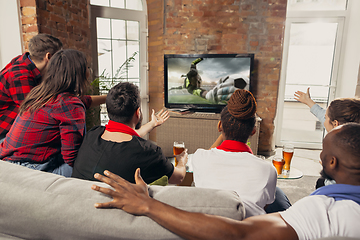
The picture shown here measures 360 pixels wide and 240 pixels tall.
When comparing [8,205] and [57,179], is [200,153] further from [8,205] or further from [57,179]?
[8,205]

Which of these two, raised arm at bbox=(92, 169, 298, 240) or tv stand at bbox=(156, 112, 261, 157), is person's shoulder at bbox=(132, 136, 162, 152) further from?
tv stand at bbox=(156, 112, 261, 157)

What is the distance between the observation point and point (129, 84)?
1.28 metres

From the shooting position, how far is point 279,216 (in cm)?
68

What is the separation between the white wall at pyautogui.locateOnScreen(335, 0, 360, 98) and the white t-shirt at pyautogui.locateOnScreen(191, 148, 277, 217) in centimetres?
311

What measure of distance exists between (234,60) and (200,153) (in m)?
2.51

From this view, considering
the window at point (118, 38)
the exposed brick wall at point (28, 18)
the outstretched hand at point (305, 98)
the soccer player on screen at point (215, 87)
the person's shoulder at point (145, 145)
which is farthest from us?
the window at point (118, 38)

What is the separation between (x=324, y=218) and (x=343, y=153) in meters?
0.23

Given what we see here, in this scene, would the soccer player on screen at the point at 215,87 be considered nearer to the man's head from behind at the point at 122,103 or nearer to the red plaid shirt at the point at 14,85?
the red plaid shirt at the point at 14,85

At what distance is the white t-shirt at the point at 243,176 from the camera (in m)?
0.98

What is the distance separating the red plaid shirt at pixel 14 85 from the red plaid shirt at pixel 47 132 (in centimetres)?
35

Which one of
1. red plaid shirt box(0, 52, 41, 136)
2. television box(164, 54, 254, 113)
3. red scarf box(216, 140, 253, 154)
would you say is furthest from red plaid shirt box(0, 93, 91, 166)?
television box(164, 54, 254, 113)

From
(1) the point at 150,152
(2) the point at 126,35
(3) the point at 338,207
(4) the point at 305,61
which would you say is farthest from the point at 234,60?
(3) the point at 338,207

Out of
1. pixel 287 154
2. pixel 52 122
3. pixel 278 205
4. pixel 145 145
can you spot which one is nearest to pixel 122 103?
pixel 145 145

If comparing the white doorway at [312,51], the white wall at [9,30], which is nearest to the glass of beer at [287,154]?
the white doorway at [312,51]
